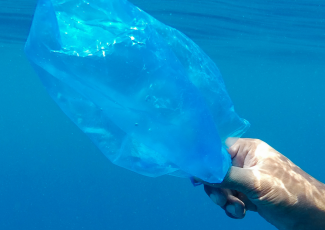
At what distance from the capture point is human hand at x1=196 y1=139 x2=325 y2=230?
242 centimetres

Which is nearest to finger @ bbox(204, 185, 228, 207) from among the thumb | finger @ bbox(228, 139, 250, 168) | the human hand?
the human hand

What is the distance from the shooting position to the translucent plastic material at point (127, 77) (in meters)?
2.21

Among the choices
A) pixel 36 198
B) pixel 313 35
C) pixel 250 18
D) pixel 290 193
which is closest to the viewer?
pixel 290 193

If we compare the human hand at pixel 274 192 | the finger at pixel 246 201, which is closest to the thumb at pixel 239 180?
the human hand at pixel 274 192

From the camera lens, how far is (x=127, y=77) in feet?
7.36

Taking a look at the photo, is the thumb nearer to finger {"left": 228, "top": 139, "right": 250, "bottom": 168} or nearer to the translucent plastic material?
the translucent plastic material

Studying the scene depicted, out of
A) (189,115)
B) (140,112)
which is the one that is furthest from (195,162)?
(140,112)

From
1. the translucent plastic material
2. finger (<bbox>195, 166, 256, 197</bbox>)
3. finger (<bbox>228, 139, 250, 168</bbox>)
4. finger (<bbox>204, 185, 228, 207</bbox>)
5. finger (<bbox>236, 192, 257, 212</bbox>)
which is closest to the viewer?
the translucent plastic material

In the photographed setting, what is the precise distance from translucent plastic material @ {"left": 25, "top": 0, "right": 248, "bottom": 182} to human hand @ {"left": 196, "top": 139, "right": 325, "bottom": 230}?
21 centimetres

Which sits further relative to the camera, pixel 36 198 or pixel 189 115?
pixel 36 198

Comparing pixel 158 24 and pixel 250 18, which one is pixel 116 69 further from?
→ pixel 250 18

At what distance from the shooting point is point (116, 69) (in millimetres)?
2227

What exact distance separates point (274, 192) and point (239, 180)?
33 centimetres

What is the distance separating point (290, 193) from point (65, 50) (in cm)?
198
